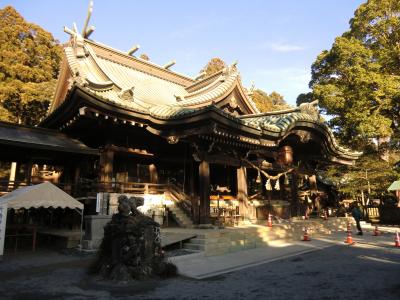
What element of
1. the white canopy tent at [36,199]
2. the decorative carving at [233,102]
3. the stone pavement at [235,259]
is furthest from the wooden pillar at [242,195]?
the white canopy tent at [36,199]

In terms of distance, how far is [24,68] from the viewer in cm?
2991

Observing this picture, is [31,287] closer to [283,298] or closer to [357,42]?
[283,298]

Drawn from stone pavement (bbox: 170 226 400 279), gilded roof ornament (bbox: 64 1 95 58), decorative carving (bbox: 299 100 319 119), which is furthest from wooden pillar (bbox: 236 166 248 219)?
gilded roof ornament (bbox: 64 1 95 58)

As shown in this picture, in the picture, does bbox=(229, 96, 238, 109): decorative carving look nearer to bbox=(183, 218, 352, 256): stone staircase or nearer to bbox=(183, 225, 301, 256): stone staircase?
bbox=(183, 218, 352, 256): stone staircase

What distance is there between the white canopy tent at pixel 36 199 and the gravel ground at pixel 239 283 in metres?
1.74

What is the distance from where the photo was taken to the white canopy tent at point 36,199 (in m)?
10.1

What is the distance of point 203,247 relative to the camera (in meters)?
10.8

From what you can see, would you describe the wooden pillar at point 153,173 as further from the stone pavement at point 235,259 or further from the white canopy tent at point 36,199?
the stone pavement at point 235,259

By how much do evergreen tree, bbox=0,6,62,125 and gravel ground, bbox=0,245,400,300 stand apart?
23.2 meters

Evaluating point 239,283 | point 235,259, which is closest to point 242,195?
point 235,259

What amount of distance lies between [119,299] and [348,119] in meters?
27.7

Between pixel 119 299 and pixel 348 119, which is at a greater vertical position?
pixel 348 119

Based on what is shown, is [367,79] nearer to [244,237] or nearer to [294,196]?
[294,196]

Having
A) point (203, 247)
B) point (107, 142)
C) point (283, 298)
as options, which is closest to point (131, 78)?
point (107, 142)
